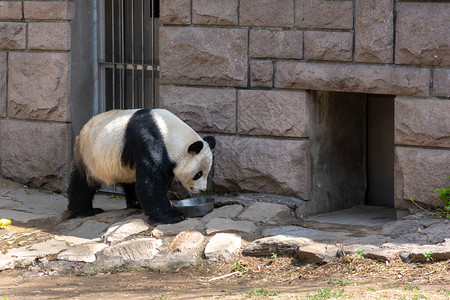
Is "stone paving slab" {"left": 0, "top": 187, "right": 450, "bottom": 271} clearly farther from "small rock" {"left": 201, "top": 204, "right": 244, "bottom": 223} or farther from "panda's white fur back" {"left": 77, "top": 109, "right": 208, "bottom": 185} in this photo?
"panda's white fur back" {"left": 77, "top": 109, "right": 208, "bottom": 185}

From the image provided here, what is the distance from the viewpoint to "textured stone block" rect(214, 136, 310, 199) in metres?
6.91

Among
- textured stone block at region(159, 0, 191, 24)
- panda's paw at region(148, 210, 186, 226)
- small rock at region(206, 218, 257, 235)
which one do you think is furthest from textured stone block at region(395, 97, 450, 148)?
textured stone block at region(159, 0, 191, 24)

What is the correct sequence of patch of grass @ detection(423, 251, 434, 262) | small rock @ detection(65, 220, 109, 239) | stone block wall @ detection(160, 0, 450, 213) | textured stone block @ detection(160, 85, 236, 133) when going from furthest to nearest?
1. textured stone block @ detection(160, 85, 236, 133)
2. small rock @ detection(65, 220, 109, 239)
3. stone block wall @ detection(160, 0, 450, 213)
4. patch of grass @ detection(423, 251, 434, 262)

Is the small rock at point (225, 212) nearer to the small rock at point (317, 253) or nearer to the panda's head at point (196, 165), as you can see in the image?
the panda's head at point (196, 165)

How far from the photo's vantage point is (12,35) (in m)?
8.23


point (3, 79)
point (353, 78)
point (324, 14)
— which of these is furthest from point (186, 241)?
point (3, 79)

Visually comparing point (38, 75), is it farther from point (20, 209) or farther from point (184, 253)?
point (184, 253)

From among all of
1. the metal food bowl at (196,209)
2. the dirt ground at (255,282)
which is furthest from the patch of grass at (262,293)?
the metal food bowl at (196,209)

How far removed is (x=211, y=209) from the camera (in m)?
6.91

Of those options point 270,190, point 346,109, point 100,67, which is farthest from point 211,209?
point 100,67

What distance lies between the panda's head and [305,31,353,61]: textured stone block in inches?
47.0

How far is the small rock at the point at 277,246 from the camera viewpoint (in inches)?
233

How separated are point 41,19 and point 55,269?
3174 millimetres

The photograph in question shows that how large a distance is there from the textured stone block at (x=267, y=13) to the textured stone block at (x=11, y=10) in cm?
269
